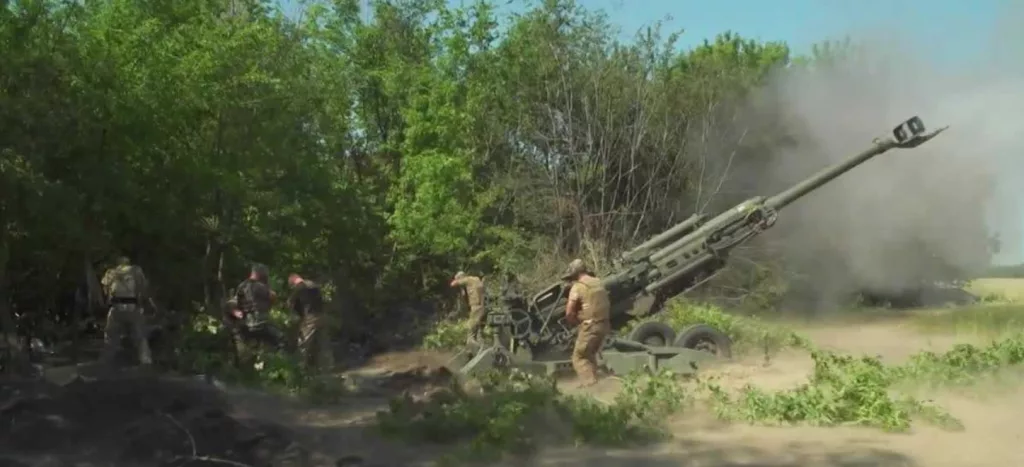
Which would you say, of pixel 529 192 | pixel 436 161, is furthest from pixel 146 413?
pixel 529 192

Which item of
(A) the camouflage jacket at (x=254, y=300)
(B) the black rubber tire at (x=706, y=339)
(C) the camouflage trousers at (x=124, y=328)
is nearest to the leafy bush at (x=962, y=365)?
(B) the black rubber tire at (x=706, y=339)

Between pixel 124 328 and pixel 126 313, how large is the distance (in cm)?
24

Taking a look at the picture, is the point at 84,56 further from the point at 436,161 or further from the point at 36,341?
the point at 436,161

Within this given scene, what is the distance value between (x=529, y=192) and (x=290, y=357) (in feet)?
39.5

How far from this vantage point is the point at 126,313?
1339cm

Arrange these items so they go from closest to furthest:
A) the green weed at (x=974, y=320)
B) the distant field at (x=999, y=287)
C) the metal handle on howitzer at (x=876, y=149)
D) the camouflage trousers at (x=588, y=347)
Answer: the camouflage trousers at (x=588, y=347), the metal handle on howitzer at (x=876, y=149), the green weed at (x=974, y=320), the distant field at (x=999, y=287)

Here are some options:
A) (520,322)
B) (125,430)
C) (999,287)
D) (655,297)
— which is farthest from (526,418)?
(999,287)

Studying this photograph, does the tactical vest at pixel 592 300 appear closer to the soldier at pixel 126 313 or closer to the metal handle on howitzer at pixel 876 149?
the metal handle on howitzer at pixel 876 149

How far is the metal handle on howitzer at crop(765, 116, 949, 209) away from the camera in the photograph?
1511 centimetres

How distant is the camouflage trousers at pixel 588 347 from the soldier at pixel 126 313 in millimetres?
5121

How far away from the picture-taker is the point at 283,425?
10461 millimetres

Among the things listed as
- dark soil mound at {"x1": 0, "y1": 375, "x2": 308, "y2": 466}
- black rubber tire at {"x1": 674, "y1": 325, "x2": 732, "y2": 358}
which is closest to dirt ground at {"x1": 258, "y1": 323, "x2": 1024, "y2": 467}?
dark soil mound at {"x1": 0, "y1": 375, "x2": 308, "y2": 466}

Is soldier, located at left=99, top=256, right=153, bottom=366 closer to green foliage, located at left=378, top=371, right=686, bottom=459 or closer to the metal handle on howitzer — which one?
green foliage, located at left=378, top=371, right=686, bottom=459

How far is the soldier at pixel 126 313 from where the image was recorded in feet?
43.9
